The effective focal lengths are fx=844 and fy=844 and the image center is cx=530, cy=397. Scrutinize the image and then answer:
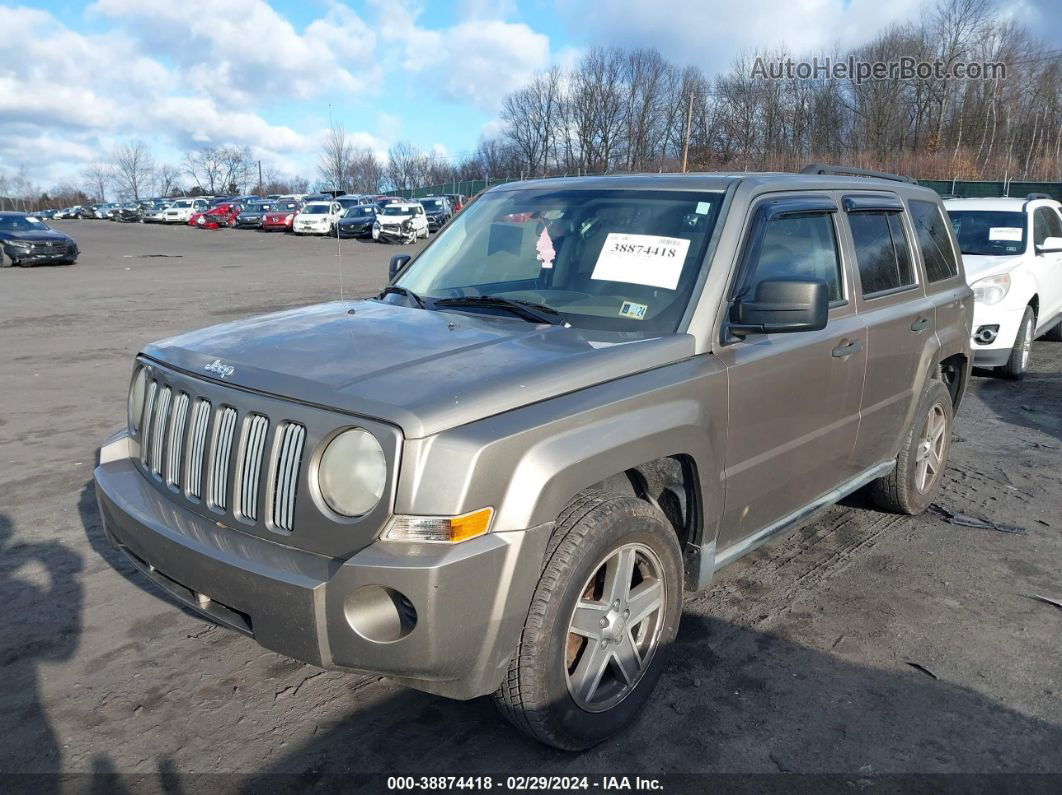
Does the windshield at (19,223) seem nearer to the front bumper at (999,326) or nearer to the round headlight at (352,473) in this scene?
the front bumper at (999,326)

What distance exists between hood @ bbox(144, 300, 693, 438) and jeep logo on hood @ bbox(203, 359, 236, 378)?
0.01 m

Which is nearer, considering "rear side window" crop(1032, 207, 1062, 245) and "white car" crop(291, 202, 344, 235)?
"rear side window" crop(1032, 207, 1062, 245)

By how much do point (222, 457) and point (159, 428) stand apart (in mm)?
504

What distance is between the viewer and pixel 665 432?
296 cm

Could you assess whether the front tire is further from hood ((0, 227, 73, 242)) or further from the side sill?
hood ((0, 227, 73, 242))

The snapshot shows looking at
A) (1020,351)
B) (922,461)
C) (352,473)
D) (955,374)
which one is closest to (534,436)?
(352,473)

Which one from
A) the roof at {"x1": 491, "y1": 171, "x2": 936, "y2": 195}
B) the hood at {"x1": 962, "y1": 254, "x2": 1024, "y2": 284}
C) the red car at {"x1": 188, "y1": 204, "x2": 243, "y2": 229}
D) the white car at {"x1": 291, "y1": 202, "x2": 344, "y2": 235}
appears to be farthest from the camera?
the red car at {"x1": 188, "y1": 204, "x2": 243, "y2": 229}

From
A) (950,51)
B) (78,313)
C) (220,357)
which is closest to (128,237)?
(78,313)

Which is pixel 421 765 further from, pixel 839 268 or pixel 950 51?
pixel 950 51

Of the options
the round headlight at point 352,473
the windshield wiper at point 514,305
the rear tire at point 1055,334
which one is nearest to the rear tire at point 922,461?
the windshield wiper at point 514,305

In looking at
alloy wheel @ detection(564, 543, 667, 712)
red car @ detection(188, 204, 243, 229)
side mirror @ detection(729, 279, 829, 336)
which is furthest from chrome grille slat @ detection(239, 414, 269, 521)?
red car @ detection(188, 204, 243, 229)

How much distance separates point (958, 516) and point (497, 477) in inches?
156

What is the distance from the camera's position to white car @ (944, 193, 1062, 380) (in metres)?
8.69

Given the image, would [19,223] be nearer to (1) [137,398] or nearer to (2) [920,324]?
(1) [137,398]
